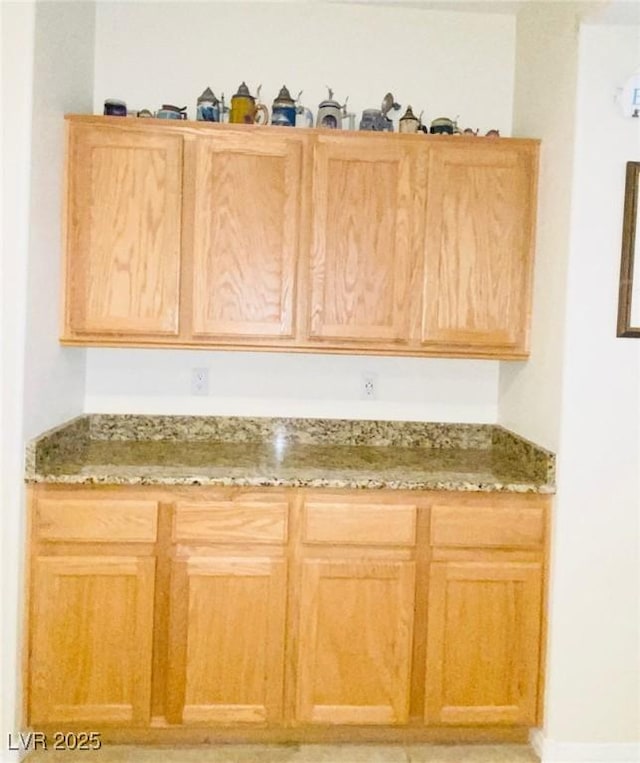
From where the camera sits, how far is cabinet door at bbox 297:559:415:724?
86.9 inches

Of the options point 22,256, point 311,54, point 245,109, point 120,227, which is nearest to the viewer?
point 22,256

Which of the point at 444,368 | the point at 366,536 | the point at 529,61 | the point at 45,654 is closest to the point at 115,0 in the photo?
the point at 529,61

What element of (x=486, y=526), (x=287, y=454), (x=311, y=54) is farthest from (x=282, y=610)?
(x=311, y=54)

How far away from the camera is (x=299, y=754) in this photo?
7.29 feet

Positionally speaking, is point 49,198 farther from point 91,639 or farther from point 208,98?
point 91,639

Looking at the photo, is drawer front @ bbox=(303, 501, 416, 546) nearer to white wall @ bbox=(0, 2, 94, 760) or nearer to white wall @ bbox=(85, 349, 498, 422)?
white wall @ bbox=(85, 349, 498, 422)

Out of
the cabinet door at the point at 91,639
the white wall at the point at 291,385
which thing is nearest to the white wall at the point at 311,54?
the white wall at the point at 291,385

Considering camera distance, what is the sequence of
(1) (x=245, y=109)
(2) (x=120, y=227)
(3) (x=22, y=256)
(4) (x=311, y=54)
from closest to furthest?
(3) (x=22, y=256) → (2) (x=120, y=227) → (1) (x=245, y=109) → (4) (x=311, y=54)

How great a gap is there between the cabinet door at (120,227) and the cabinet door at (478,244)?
3.08ft

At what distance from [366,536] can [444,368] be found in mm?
933

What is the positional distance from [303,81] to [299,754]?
98.7 inches

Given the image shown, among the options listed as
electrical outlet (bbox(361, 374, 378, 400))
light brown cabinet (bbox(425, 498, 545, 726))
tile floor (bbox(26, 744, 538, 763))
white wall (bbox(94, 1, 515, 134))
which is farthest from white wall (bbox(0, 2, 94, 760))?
light brown cabinet (bbox(425, 498, 545, 726))

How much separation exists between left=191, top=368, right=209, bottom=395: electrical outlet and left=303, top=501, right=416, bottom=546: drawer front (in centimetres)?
81

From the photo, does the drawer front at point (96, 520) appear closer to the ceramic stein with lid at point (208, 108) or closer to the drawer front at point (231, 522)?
the drawer front at point (231, 522)
